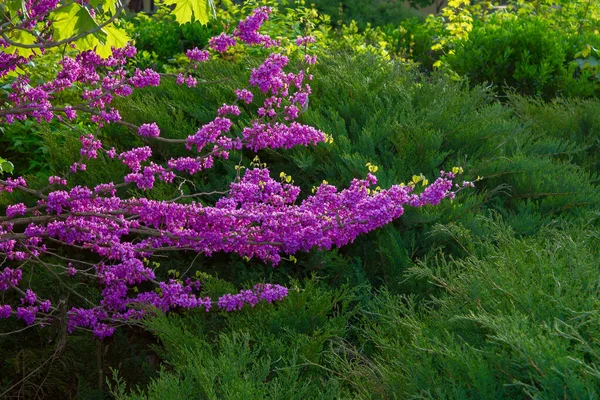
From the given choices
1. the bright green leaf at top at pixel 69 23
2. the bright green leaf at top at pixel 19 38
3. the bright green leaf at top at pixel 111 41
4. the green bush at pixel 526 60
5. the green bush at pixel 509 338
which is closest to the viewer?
the green bush at pixel 509 338

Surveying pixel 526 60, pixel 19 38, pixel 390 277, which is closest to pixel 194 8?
pixel 19 38

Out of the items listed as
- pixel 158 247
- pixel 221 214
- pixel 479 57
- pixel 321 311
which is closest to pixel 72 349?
pixel 158 247

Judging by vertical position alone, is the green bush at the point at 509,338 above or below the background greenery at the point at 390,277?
above

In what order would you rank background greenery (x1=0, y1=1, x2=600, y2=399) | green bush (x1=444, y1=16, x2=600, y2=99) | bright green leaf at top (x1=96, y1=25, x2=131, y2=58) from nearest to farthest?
background greenery (x1=0, y1=1, x2=600, y2=399) → bright green leaf at top (x1=96, y1=25, x2=131, y2=58) → green bush (x1=444, y1=16, x2=600, y2=99)

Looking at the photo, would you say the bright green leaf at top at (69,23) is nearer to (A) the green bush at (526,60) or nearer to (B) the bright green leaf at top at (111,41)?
(B) the bright green leaf at top at (111,41)

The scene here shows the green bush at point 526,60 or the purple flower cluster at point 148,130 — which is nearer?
the purple flower cluster at point 148,130

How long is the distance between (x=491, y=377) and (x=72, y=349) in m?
2.70

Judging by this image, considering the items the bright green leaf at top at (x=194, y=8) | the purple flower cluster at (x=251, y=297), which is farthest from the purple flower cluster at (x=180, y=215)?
the bright green leaf at top at (x=194, y=8)

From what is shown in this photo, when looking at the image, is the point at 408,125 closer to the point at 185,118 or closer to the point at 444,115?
the point at 444,115

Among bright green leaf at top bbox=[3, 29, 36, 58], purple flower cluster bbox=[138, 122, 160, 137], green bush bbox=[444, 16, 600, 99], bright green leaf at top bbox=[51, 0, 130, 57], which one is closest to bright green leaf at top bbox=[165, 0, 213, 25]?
bright green leaf at top bbox=[51, 0, 130, 57]

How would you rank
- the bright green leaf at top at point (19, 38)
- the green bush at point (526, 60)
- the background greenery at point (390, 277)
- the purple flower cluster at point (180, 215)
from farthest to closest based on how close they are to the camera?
the green bush at point (526, 60) → the bright green leaf at top at point (19, 38) → the purple flower cluster at point (180, 215) → the background greenery at point (390, 277)

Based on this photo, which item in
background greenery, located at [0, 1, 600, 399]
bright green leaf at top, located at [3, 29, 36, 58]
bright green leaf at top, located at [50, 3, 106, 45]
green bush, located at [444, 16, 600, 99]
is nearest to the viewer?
background greenery, located at [0, 1, 600, 399]

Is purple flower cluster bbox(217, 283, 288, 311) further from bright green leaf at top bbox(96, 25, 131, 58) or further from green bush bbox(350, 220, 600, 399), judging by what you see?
bright green leaf at top bbox(96, 25, 131, 58)

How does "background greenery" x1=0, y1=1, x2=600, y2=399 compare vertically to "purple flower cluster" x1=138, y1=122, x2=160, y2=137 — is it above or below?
below
